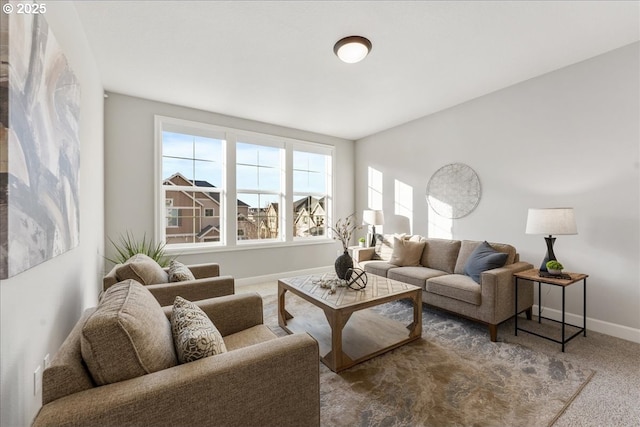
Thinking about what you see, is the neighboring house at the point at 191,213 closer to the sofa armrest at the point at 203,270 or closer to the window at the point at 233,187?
Answer: the window at the point at 233,187

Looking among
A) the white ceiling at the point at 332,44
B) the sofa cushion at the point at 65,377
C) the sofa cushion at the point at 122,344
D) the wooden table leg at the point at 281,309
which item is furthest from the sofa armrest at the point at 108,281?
the white ceiling at the point at 332,44

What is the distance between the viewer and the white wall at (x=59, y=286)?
1.11m

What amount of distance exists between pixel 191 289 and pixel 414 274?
2422 mm

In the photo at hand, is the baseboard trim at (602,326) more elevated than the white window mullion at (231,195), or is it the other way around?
the white window mullion at (231,195)

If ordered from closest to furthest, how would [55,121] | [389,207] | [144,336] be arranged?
[144,336] → [55,121] → [389,207]

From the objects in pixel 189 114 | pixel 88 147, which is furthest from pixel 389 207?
pixel 88 147

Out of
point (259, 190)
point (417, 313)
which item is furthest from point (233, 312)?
point (259, 190)

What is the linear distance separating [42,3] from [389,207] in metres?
4.63

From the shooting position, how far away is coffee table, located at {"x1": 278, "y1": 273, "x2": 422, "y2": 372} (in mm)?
2189

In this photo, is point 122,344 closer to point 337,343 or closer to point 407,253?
point 337,343

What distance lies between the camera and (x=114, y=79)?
3.20 metres

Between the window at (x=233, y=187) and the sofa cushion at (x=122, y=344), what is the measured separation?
310 cm

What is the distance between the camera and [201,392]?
102 centimetres

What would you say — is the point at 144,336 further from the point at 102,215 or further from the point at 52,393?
the point at 102,215
